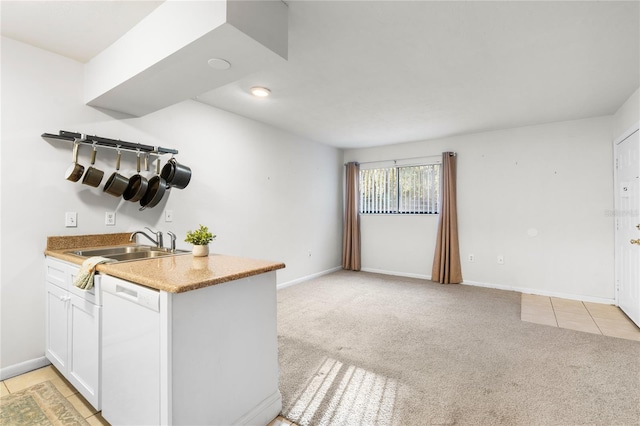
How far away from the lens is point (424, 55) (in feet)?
7.58

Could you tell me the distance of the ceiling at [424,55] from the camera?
182 centimetres

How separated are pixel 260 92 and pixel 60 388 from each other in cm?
279

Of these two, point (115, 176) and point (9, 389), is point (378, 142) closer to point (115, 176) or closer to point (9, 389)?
point (115, 176)

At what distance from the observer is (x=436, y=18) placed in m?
1.87

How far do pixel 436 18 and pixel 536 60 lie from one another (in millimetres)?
1094

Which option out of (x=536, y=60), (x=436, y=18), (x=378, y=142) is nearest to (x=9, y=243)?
(x=436, y=18)

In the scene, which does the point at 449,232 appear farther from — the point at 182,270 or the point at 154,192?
the point at 182,270

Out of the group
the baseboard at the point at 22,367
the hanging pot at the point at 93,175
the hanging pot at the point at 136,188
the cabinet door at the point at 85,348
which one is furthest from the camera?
the hanging pot at the point at 136,188

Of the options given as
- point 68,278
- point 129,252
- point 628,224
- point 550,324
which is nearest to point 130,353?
point 68,278

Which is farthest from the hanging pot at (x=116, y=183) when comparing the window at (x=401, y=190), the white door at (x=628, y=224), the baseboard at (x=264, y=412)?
the white door at (x=628, y=224)

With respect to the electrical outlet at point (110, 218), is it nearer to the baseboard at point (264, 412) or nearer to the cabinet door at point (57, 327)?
the cabinet door at point (57, 327)

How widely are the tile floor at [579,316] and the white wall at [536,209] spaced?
283 millimetres

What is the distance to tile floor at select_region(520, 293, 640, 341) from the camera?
2.92 m

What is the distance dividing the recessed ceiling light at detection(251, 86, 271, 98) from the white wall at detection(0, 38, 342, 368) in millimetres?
675
